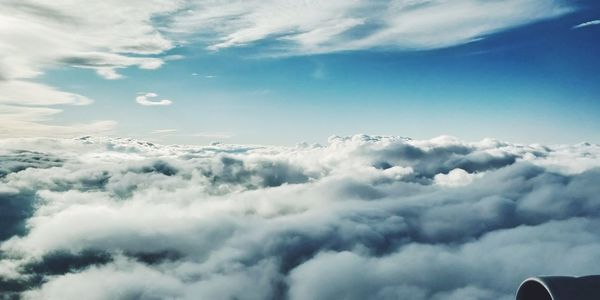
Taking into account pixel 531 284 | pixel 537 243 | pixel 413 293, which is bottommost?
pixel 413 293

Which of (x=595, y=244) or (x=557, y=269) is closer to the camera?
(x=557, y=269)

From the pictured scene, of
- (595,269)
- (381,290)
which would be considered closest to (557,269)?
(595,269)

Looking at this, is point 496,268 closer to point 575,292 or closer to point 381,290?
point 381,290

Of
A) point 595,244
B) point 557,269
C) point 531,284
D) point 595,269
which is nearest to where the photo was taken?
point 531,284

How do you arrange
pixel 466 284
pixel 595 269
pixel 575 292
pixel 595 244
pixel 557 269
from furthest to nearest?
pixel 466 284
pixel 595 244
pixel 557 269
pixel 595 269
pixel 575 292

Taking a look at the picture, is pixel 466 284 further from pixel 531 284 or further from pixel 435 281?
pixel 531 284

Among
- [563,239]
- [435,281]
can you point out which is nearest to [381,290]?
[435,281]

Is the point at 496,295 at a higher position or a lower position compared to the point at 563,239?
lower
